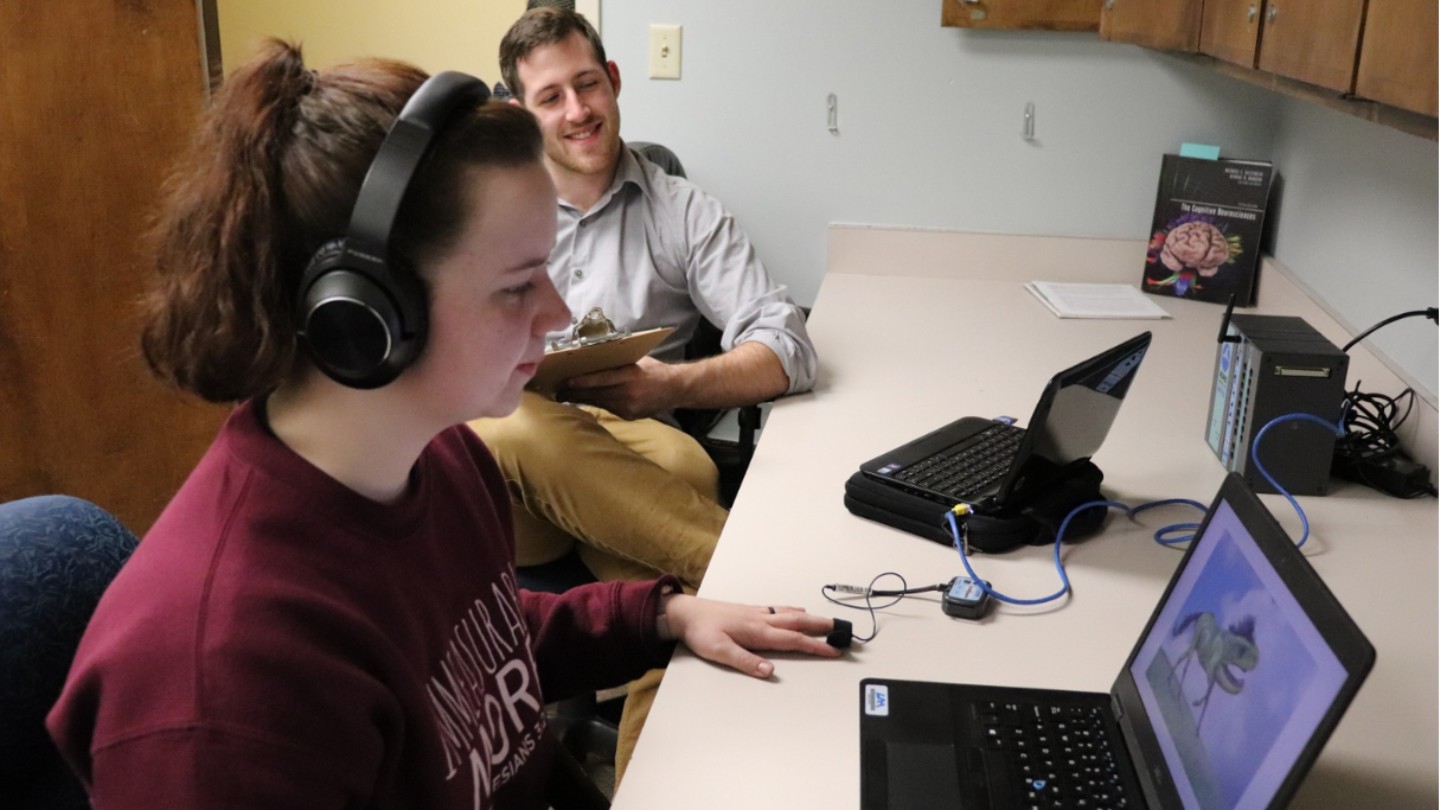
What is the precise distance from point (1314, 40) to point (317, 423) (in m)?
1.07

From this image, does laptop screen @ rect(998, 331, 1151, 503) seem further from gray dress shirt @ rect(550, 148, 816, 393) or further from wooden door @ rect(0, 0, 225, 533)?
wooden door @ rect(0, 0, 225, 533)

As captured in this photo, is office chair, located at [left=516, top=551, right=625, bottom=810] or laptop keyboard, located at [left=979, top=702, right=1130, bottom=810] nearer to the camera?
laptop keyboard, located at [left=979, top=702, right=1130, bottom=810]

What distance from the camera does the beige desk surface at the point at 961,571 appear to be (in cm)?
101

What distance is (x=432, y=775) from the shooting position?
876 millimetres

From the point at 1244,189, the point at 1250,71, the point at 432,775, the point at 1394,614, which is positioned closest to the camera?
the point at 432,775

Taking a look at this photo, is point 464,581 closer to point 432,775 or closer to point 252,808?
point 432,775

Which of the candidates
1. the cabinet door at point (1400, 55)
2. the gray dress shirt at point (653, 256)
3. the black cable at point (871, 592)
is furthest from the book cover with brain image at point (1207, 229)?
the black cable at point (871, 592)

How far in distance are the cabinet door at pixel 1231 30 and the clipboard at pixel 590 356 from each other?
84 cm

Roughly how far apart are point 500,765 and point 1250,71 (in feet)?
4.29

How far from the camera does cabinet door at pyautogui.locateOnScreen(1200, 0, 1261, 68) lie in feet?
5.13

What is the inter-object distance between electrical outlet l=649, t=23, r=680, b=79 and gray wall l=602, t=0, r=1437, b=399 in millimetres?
19

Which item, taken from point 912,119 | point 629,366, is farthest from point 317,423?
point 912,119

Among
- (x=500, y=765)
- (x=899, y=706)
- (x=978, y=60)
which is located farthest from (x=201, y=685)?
(x=978, y=60)

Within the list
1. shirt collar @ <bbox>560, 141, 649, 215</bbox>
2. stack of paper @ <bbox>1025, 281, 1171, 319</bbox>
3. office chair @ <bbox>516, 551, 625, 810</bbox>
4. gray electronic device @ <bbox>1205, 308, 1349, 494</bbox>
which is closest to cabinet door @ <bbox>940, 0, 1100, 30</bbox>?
stack of paper @ <bbox>1025, 281, 1171, 319</bbox>
